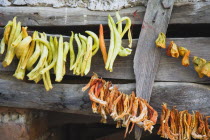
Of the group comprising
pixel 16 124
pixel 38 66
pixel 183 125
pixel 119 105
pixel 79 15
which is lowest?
pixel 16 124

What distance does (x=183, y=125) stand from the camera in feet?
8.24

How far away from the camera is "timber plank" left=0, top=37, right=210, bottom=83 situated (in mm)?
2553

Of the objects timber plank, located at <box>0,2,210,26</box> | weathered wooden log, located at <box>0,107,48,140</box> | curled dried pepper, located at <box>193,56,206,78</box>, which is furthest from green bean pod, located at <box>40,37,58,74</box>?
curled dried pepper, located at <box>193,56,206,78</box>

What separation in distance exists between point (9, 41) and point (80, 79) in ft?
2.63

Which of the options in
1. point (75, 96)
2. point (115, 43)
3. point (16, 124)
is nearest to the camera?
point (115, 43)

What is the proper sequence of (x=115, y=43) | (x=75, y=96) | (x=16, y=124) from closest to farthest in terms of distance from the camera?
(x=115, y=43) < (x=75, y=96) < (x=16, y=124)

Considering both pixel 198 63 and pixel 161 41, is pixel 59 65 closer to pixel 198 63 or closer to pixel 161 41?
pixel 161 41

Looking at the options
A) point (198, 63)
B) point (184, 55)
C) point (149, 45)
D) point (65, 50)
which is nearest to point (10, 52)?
point (65, 50)

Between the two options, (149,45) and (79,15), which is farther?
(79,15)

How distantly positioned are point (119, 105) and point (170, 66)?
60cm

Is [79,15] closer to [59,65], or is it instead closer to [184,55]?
[59,65]

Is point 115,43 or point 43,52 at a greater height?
point 115,43

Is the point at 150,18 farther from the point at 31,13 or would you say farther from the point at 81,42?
the point at 31,13

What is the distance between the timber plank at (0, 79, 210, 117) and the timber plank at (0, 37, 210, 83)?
0.07 m
